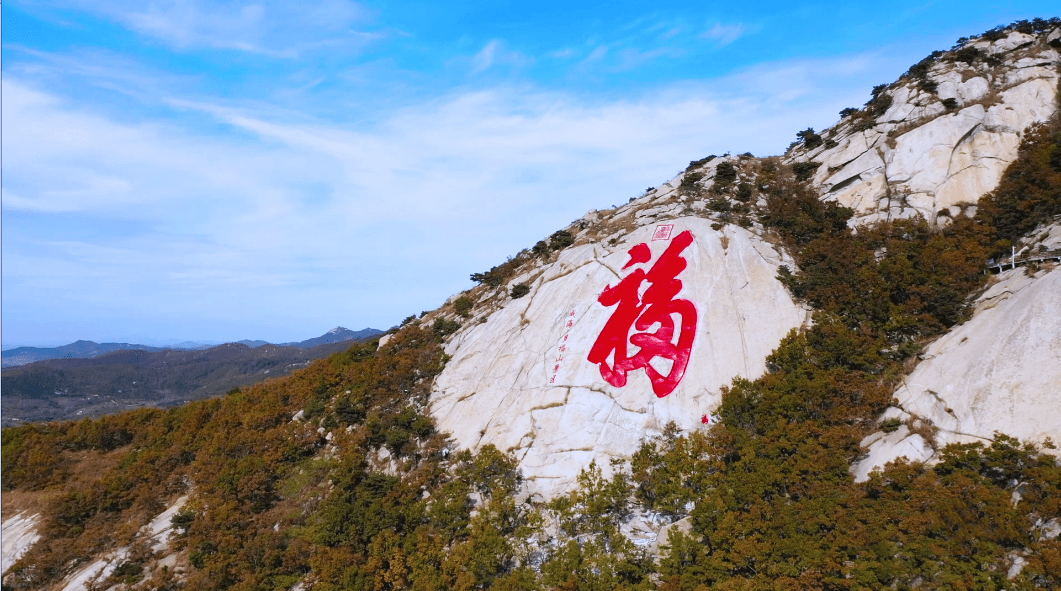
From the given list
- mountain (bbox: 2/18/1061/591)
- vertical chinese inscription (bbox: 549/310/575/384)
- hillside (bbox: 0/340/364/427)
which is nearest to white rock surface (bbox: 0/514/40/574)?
mountain (bbox: 2/18/1061/591)

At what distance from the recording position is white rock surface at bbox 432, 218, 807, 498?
62.4 ft

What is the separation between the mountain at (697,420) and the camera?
44.2ft

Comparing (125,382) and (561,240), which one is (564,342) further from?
(125,382)

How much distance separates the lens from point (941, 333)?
1827cm

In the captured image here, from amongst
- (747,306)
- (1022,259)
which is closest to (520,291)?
(747,306)

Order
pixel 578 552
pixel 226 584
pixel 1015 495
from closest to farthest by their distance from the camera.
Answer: pixel 1015 495
pixel 578 552
pixel 226 584

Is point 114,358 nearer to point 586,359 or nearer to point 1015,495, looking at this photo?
point 586,359

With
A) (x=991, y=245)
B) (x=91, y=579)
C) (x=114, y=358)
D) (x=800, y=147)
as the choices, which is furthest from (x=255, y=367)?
(x=991, y=245)

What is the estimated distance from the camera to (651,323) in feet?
71.1

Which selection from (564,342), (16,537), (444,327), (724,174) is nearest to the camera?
(16,537)

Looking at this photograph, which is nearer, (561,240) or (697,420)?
(697,420)

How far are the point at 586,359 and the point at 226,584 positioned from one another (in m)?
15.4

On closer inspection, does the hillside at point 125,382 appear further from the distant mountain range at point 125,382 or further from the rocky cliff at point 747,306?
the rocky cliff at point 747,306

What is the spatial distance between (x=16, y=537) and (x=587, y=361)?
1020 inches
